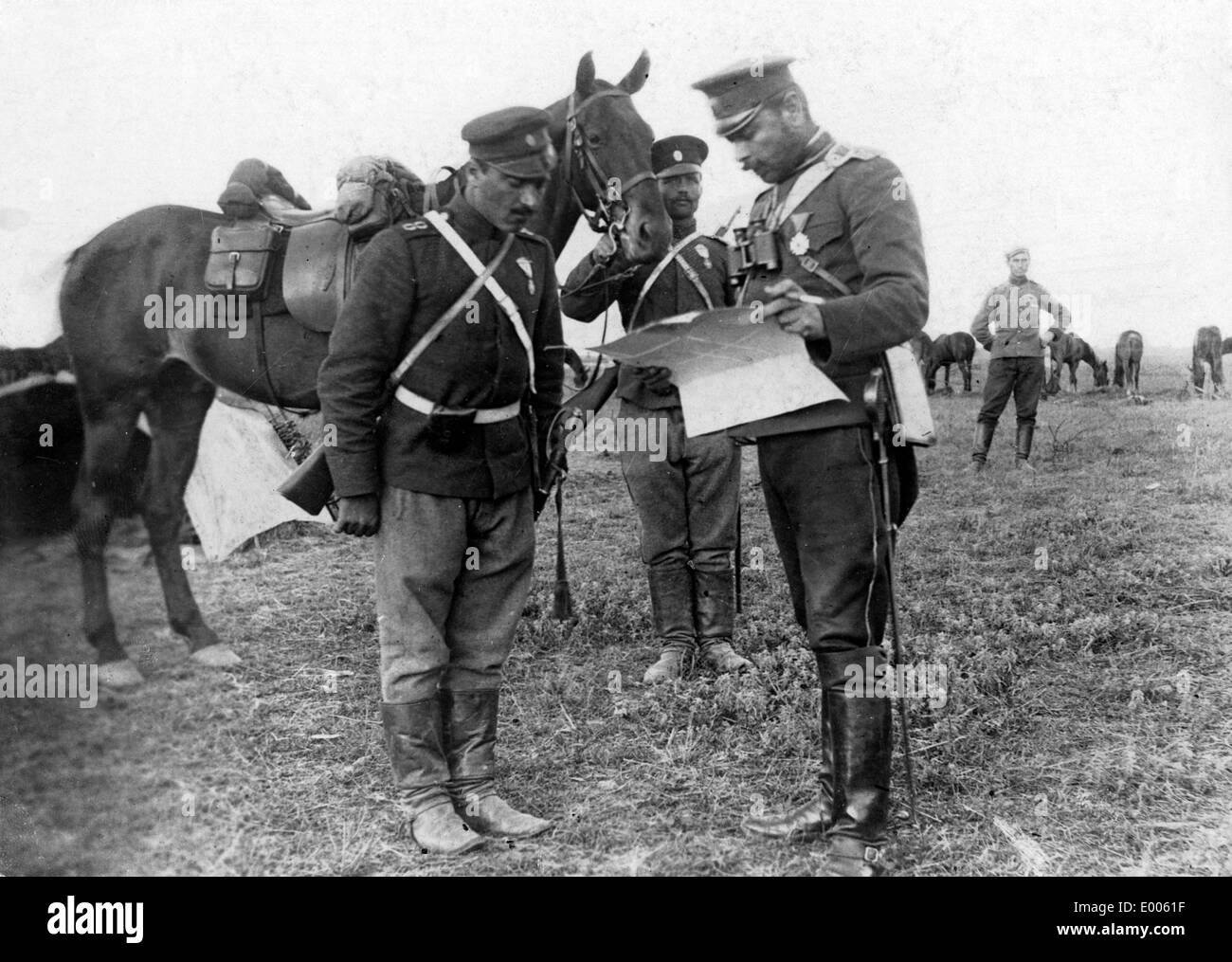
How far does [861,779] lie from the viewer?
9.82 ft

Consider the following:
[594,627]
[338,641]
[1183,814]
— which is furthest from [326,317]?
[1183,814]

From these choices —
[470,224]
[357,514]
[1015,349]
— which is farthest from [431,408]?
[1015,349]

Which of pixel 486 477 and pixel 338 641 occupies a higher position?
pixel 486 477

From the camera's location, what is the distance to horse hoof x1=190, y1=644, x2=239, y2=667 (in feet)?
16.2

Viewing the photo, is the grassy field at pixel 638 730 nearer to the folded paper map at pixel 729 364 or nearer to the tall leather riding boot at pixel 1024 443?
the folded paper map at pixel 729 364

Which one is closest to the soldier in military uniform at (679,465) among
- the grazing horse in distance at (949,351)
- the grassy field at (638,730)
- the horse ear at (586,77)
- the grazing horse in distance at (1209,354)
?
the grassy field at (638,730)

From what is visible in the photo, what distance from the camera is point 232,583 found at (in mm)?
6215

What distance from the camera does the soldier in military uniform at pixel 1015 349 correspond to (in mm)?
9953

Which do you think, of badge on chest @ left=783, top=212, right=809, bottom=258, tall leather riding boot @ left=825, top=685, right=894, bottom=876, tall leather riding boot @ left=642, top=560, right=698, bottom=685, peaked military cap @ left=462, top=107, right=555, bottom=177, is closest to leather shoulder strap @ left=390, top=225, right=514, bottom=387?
peaked military cap @ left=462, top=107, right=555, bottom=177

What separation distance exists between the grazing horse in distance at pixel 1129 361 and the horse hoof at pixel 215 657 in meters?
12.3

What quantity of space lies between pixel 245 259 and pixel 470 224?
1.81 m

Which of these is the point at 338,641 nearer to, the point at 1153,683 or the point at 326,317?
the point at 326,317

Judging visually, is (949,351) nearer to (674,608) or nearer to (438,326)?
(674,608)
